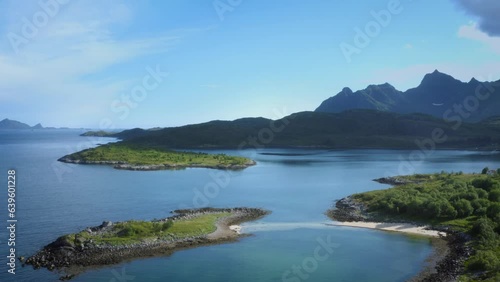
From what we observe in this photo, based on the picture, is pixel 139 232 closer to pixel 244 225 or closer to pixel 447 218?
pixel 244 225

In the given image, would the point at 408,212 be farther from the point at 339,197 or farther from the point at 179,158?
the point at 179,158

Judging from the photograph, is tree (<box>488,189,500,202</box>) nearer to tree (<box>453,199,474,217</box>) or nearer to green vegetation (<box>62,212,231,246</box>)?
tree (<box>453,199,474,217</box>)

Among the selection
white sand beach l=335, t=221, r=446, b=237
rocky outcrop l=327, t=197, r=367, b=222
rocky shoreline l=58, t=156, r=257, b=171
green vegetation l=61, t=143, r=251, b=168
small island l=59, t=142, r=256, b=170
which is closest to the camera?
white sand beach l=335, t=221, r=446, b=237

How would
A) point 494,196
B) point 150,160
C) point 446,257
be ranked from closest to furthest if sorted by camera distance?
point 446,257 < point 494,196 < point 150,160

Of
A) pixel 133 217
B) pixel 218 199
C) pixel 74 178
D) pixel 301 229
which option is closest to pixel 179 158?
pixel 74 178

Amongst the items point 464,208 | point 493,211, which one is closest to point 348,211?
point 464,208

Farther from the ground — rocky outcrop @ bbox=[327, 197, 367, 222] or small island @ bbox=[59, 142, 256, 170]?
small island @ bbox=[59, 142, 256, 170]

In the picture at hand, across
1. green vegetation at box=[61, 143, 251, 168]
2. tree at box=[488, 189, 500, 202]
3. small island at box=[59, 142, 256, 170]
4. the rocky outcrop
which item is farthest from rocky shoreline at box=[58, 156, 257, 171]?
tree at box=[488, 189, 500, 202]
